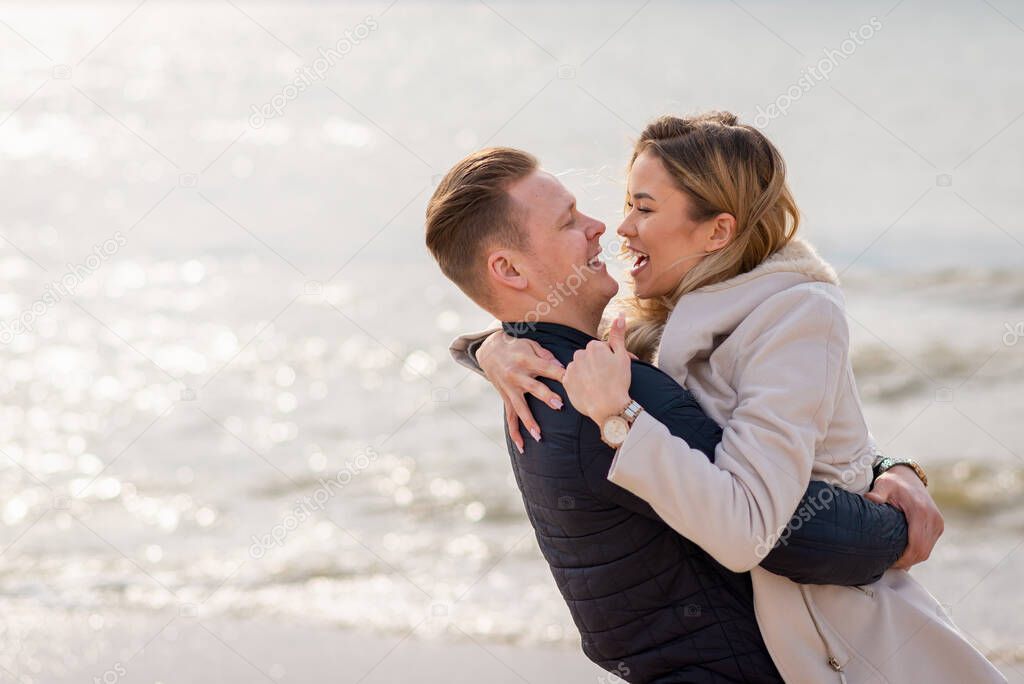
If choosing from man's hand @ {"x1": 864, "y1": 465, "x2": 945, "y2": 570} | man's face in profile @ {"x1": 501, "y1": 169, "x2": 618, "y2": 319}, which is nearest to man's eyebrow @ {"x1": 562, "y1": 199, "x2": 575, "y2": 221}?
man's face in profile @ {"x1": 501, "y1": 169, "x2": 618, "y2": 319}

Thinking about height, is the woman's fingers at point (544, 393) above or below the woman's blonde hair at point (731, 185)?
below

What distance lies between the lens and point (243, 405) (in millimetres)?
9438

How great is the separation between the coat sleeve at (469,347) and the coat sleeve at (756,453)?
0.86 m

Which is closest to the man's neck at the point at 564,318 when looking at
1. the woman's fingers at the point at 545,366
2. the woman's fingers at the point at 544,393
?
the woman's fingers at the point at 545,366

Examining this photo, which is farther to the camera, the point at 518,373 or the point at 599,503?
the point at 518,373

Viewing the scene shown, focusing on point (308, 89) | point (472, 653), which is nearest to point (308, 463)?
point (472, 653)

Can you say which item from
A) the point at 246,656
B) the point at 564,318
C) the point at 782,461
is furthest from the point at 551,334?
the point at 246,656

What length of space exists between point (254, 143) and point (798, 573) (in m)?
18.3

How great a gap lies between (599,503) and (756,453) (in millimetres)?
388

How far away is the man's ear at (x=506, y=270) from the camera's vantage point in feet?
9.13

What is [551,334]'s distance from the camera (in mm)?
2746

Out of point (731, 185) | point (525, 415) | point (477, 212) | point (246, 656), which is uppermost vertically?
point (731, 185)

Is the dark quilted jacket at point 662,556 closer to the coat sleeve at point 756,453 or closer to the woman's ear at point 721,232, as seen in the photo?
the coat sleeve at point 756,453

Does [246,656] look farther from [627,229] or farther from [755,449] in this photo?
[755,449]
